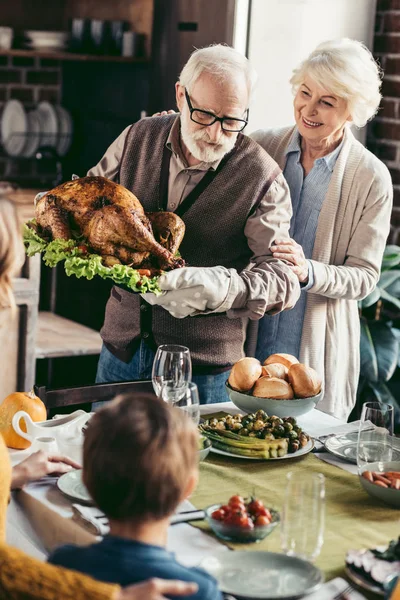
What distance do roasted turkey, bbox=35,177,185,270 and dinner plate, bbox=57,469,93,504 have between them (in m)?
0.53

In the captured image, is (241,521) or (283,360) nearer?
(241,521)

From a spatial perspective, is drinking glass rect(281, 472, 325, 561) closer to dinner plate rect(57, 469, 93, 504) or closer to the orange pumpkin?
dinner plate rect(57, 469, 93, 504)

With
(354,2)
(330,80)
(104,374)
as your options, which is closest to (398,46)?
(354,2)

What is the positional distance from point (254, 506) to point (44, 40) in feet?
11.3

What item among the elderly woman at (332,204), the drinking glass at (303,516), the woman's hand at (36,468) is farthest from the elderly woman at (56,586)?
the elderly woman at (332,204)

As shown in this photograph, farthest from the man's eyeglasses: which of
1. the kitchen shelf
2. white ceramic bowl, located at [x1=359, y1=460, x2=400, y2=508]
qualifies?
the kitchen shelf

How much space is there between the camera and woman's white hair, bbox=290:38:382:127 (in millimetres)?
2580

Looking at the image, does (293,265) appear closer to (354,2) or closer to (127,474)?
(127,474)

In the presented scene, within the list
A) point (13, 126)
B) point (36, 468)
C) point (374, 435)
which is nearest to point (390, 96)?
point (13, 126)

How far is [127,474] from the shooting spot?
1183 millimetres

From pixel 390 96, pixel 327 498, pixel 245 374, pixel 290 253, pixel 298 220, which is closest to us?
pixel 327 498

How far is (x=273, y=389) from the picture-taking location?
80.6 inches

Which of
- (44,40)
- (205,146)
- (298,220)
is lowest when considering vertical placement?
(298,220)

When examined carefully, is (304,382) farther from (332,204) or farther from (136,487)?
(136,487)
